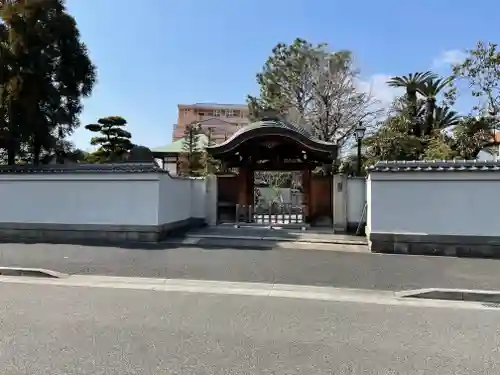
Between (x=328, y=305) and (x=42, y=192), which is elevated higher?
(x=42, y=192)

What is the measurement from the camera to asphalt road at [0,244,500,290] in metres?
8.47

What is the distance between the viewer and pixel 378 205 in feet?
39.1

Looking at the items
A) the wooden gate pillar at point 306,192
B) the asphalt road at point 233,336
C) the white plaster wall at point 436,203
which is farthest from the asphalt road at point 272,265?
the wooden gate pillar at point 306,192

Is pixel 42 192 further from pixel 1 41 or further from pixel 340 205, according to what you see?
pixel 340 205

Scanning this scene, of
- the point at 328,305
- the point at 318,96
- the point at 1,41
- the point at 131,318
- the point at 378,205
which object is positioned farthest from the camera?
the point at 318,96

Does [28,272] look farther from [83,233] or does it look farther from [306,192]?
[306,192]

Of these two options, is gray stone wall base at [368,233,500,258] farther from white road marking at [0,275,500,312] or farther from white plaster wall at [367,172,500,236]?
white road marking at [0,275,500,312]

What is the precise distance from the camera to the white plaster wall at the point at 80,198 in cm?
1307

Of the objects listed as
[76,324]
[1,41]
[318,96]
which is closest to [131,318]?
[76,324]

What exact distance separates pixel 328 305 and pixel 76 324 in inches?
143

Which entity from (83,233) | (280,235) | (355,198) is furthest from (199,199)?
(355,198)

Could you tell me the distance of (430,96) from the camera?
29766mm

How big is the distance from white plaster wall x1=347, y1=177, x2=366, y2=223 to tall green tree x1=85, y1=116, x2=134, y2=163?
740 inches

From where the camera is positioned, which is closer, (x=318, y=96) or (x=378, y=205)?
(x=378, y=205)
